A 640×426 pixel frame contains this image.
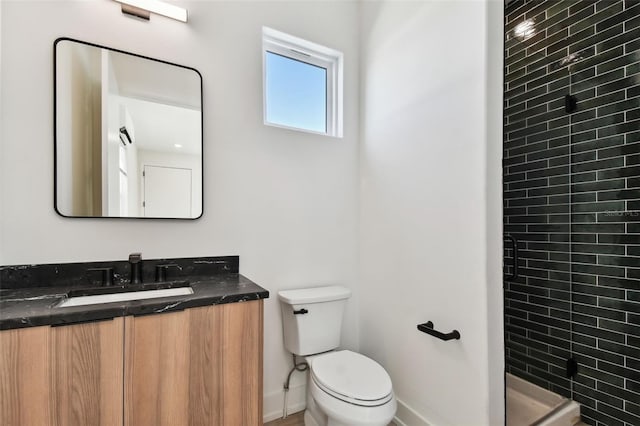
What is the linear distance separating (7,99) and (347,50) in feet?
6.23

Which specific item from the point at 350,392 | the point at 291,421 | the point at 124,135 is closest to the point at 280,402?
the point at 291,421

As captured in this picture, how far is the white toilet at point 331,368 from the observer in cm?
134

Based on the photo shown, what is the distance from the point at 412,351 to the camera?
176 centimetres

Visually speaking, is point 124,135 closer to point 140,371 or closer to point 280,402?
point 140,371

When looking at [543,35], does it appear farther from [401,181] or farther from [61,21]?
[61,21]

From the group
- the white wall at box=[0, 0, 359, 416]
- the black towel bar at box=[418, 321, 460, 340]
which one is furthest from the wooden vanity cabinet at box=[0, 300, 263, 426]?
the black towel bar at box=[418, 321, 460, 340]

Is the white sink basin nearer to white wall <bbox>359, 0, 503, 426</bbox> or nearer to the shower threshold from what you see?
white wall <bbox>359, 0, 503, 426</bbox>

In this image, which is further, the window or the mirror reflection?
the window

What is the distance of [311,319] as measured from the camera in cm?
181

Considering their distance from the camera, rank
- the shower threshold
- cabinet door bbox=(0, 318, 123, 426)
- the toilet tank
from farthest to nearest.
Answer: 1. the toilet tank
2. the shower threshold
3. cabinet door bbox=(0, 318, 123, 426)

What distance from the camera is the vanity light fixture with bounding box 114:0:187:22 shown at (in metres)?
1.54

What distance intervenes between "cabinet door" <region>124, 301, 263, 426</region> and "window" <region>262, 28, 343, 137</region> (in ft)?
4.11

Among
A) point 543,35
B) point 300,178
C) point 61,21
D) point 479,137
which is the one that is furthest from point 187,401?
point 543,35

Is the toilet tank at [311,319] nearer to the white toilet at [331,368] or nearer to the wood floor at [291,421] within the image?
the white toilet at [331,368]
